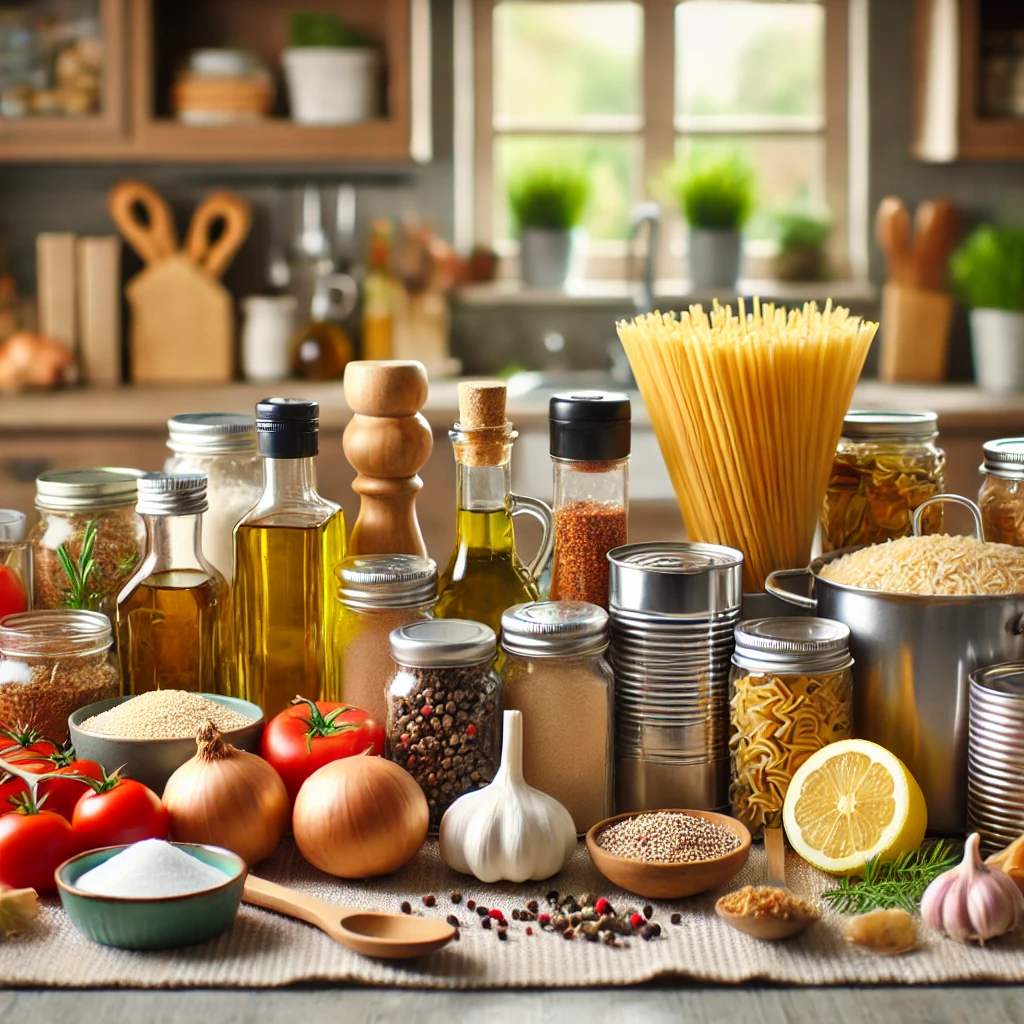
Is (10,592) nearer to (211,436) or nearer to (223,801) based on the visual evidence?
(211,436)

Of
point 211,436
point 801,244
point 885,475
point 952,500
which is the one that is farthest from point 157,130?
point 952,500

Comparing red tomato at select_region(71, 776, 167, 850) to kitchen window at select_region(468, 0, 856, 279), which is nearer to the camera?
red tomato at select_region(71, 776, 167, 850)

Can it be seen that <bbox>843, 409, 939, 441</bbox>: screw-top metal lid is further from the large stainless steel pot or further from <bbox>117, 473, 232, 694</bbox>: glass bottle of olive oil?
<bbox>117, 473, 232, 694</bbox>: glass bottle of olive oil

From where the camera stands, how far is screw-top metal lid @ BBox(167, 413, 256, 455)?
1187mm

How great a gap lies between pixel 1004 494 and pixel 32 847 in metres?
0.82

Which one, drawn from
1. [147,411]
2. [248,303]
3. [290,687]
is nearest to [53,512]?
[290,687]

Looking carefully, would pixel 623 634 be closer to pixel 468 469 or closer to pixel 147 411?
pixel 468 469

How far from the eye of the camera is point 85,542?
1.14m

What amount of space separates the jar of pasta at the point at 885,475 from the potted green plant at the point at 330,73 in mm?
2193

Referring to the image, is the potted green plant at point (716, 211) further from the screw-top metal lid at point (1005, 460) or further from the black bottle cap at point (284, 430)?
the black bottle cap at point (284, 430)

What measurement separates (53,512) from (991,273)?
2491mm

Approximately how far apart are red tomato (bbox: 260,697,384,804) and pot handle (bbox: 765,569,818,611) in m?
0.33

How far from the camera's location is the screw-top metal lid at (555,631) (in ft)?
3.21

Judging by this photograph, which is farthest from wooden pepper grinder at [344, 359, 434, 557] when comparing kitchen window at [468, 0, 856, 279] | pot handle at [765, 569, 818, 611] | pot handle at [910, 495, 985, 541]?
kitchen window at [468, 0, 856, 279]
